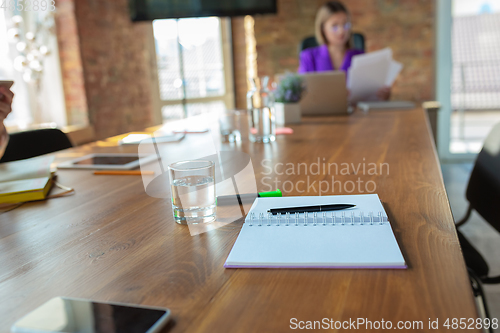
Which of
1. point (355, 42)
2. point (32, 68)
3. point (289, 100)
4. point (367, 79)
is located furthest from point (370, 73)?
point (32, 68)

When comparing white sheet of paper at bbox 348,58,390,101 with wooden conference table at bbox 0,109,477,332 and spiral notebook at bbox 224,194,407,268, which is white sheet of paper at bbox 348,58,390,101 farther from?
spiral notebook at bbox 224,194,407,268

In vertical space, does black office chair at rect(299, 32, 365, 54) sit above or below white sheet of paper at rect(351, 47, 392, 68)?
above

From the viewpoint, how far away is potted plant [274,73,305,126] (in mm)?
2051

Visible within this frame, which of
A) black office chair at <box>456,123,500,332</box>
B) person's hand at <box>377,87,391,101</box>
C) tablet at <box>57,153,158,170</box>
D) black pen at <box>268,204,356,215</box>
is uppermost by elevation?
person's hand at <box>377,87,391,101</box>

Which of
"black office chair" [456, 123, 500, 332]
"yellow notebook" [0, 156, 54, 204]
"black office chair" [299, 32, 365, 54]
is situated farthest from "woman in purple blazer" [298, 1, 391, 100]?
"yellow notebook" [0, 156, 54, 204]

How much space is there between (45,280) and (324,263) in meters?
0.35

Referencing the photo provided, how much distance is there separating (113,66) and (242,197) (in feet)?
11.1

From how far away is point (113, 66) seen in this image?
3875 millimetres

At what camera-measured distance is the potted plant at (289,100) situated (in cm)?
205

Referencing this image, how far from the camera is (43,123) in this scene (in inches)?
138

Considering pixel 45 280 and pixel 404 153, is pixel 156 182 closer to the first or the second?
pixel 45 280

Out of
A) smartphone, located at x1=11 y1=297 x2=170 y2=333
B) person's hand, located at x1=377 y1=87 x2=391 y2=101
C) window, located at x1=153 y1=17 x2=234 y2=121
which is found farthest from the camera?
window, located at x1=153 y1=17 x2=234 y2=121

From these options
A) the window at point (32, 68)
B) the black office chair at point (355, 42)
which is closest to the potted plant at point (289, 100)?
the black office chair at point (355, 42)

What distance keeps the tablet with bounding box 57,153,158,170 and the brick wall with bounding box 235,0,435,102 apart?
363cm
